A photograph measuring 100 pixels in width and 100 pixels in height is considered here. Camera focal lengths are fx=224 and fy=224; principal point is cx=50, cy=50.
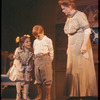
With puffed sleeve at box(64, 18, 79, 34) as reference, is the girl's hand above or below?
below

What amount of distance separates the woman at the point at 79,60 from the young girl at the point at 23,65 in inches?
28.7

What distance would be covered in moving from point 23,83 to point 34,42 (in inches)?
28.9

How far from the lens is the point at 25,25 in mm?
4027

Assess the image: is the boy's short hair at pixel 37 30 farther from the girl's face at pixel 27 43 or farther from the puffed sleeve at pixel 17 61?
the puffed sleeve at pixel 17 61

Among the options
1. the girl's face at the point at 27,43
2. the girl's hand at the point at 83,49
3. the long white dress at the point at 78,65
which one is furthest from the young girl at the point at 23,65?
the girl's hand at the point at 83,49

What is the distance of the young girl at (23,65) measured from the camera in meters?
3.83

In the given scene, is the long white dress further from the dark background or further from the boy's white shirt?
the boy's white shirt

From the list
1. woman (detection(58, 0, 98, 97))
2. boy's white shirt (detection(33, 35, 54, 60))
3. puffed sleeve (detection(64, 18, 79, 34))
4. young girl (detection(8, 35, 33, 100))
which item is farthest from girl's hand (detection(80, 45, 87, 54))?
young girl (detection(8, 35, 33, 100))

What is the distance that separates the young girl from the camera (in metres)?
3.83

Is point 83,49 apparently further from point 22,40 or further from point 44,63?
point 22,40

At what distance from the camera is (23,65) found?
12.8 ft

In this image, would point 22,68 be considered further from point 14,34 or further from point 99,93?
point 99,93

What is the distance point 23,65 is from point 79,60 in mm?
1039

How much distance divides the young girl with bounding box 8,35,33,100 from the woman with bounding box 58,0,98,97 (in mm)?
729
